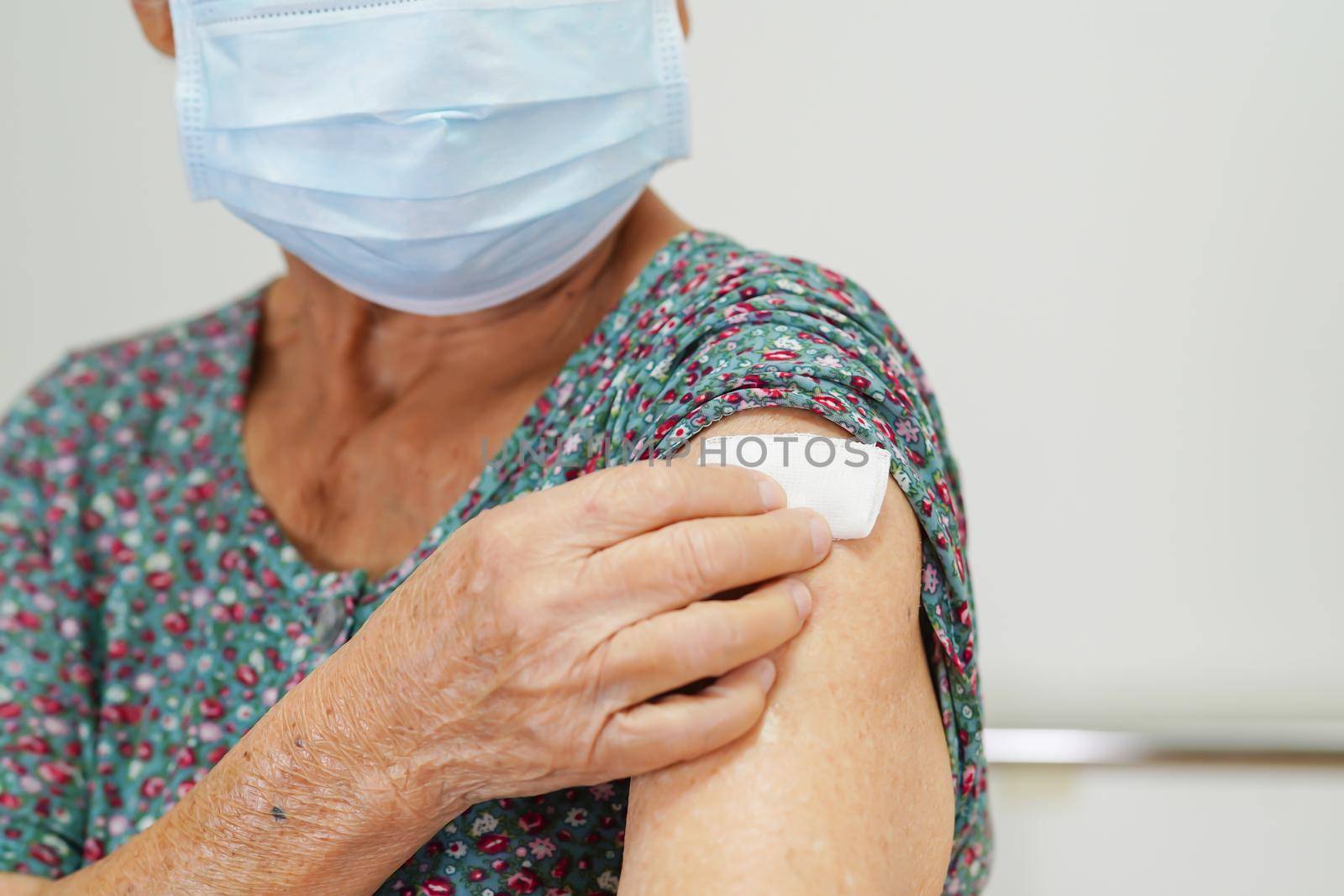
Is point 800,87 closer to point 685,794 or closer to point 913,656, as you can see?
point 913,656

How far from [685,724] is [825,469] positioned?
0.18 metres

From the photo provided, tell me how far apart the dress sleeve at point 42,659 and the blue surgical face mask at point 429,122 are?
45 centimetres

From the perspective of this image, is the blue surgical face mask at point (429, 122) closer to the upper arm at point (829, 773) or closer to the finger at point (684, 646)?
the upper arm at point (829, 773)

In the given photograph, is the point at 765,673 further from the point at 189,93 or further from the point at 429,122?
the point at 189,93

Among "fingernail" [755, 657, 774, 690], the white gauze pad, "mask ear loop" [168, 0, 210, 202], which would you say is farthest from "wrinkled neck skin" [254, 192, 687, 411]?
"fingernail" [755, 657, 774, 690]

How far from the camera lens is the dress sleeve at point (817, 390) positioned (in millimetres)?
776

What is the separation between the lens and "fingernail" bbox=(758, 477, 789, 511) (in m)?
0.71

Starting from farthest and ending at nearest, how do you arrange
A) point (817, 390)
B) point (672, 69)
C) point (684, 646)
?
1. point (672, 69)
2. point (817, 390)
3. point (684, 646)

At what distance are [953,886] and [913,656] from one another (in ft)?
1.36

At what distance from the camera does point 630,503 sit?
671mm

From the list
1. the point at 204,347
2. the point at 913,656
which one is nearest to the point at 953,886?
the point at 913,656

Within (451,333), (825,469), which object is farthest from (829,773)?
(451,333)

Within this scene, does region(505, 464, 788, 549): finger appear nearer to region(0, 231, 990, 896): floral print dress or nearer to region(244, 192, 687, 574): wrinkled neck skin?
region(0, 231, 990, 896): floral print dress

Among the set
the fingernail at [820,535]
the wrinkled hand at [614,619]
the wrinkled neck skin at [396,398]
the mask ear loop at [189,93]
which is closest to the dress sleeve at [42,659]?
the wrinkled neck skin at [396,398]
